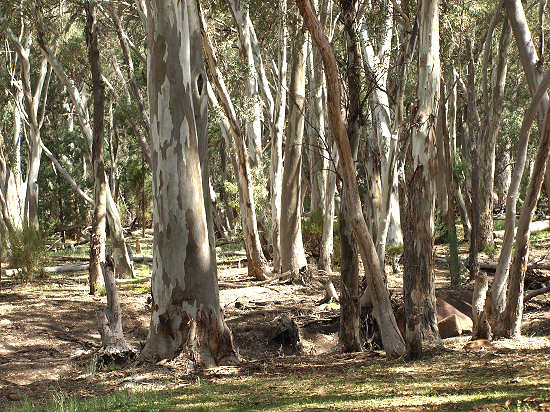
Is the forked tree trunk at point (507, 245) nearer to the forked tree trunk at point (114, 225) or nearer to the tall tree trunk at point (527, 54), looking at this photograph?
the tall tree trunk at point (527, 54)

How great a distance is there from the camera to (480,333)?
25.5ft

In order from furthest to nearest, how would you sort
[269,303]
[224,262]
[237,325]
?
[224,262] < [269,303] < [237,325]

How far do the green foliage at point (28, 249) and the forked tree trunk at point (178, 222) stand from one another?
756 cm

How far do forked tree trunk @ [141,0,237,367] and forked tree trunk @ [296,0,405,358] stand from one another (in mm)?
1721

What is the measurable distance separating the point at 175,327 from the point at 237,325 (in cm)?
303

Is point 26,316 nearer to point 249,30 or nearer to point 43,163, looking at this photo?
point 249,30

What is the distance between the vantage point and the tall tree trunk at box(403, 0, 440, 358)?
7113 millimetres

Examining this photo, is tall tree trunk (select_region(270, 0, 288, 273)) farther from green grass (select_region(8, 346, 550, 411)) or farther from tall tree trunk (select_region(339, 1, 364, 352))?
green grass (select_region(8, 346, 550, 411))

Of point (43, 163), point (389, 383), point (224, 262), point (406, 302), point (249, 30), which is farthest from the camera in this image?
point (43, 163)

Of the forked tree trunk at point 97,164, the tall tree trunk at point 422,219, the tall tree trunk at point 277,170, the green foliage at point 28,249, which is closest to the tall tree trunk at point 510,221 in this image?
the tall tree trunk at point 422,219

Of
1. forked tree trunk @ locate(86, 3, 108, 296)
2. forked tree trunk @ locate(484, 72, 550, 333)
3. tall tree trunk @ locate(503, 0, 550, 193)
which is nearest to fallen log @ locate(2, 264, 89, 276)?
forked tree trunk @ locate(86, 3, 108, 296)

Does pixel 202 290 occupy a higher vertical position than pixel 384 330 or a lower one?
higher

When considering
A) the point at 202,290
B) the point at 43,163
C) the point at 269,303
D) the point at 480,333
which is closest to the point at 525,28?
the point at 480,333

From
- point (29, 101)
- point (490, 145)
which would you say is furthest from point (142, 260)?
point (490, 145)
